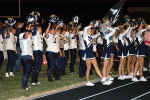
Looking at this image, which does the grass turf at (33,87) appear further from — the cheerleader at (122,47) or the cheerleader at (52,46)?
the cheerleader at (122,47)

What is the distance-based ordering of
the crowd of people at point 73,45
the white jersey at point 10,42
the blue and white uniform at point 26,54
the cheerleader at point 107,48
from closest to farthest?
1. the blue and white uniform at point 26,54
2. the crowd of people at point 73,45
3. the cheerleader at point 107,48
4. the white jersey at point 10,42

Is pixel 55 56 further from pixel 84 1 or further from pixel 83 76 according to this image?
pixel 84 1

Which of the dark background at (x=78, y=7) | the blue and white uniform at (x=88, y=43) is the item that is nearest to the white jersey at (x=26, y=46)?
the blue and white uniform at (x=88, y=43)

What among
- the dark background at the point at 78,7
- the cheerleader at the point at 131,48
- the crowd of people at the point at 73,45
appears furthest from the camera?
the dark background at the point at 78,7

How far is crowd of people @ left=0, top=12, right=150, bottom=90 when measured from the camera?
35.3 feet

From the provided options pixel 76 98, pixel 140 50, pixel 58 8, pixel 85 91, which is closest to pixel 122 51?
pixel 140 50

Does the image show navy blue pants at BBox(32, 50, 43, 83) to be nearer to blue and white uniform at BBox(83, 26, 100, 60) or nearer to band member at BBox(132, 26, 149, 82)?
blue and white uniform at BBox(83, 26, 100, 60)

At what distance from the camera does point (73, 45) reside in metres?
14.1

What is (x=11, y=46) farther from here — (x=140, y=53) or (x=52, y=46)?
(x=140, y=53)

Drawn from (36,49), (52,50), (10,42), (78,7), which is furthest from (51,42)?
(78,7)

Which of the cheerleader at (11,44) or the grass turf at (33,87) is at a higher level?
the cheerleader at (11,44)

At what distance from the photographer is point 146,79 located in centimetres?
1306

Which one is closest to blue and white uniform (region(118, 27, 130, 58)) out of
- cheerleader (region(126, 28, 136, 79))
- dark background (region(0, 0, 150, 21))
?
cheerleader (region(126, 28, 136, 79))

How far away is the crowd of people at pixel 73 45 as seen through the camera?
10764 millimetres
